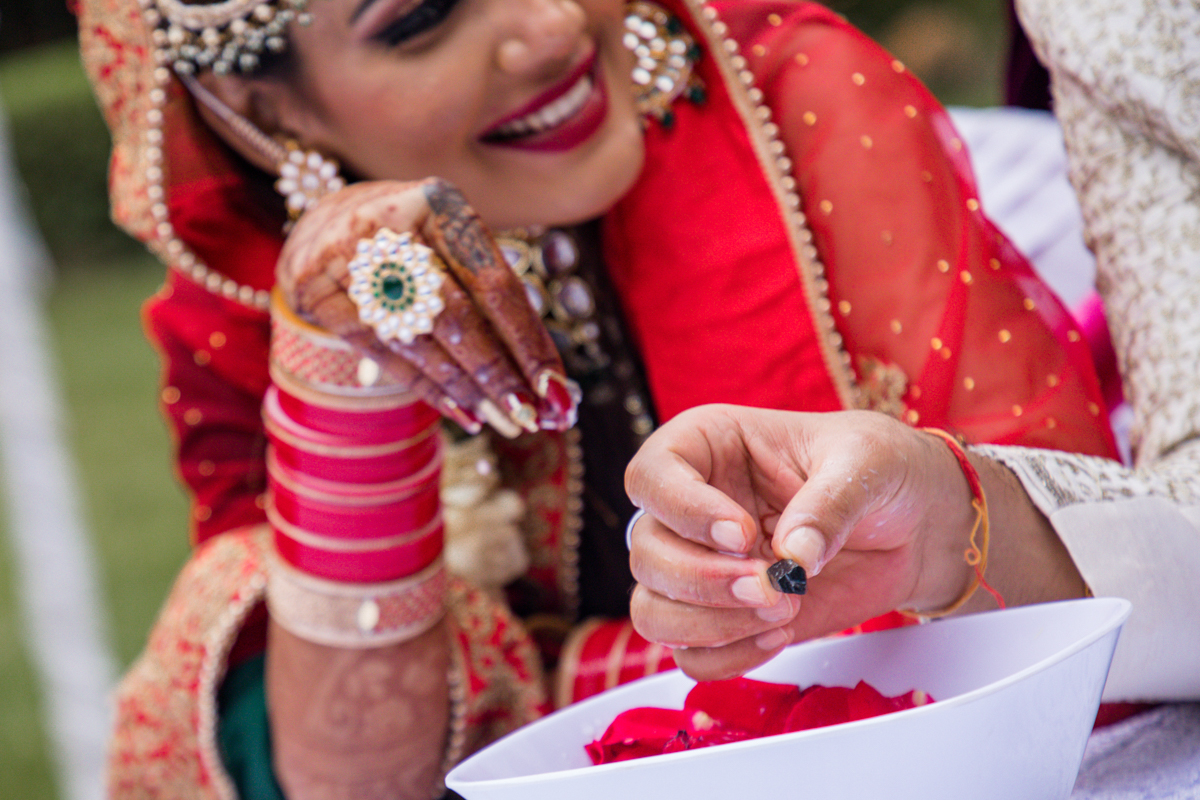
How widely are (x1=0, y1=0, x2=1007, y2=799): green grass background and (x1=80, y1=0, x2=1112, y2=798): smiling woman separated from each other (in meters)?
1.78

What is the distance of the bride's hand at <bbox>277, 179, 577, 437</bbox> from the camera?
0.72 metres

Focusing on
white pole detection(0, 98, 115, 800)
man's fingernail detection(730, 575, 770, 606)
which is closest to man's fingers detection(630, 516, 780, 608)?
man's fingernail detection(730, 575, 770, 606)

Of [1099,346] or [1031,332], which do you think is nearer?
[1031,332]

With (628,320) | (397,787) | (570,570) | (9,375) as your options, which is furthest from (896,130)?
(9,375)

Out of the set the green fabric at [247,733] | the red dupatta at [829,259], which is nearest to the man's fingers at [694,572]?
the red dupatta at [829,259]

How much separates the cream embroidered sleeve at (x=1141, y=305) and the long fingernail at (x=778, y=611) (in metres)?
0.19

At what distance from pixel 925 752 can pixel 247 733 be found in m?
0.68

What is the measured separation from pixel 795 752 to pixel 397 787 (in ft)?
1.83

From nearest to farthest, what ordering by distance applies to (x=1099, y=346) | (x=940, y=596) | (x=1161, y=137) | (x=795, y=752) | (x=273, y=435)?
(x=795, y=752) → (x=940, y=596) → (x=1161, y=137) → (x=273, y=435) → (x=1099, y=346)

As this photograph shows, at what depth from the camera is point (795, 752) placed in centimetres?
43

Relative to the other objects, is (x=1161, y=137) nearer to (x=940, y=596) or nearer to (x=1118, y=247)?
(x=1118, y=247)

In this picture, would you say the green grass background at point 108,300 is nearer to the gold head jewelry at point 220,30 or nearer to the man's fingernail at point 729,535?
the gold head jewelry at point 220,30

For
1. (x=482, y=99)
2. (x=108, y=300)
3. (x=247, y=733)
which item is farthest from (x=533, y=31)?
(x=108, y=300)

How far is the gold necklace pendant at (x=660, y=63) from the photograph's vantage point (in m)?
0.89
